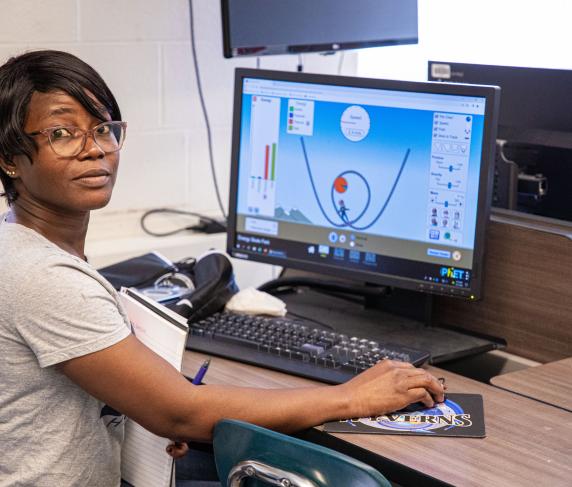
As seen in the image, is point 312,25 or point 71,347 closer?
point 71,347

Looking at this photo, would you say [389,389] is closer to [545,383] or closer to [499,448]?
[499,448]

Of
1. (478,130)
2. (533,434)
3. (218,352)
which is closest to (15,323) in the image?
(218,352)

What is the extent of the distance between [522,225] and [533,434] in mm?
545

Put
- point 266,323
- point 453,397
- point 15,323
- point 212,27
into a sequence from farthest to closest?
1. point 212,27
2. point 266,323
3. point 453,397
4. point 15,323

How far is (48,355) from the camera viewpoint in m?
1.40

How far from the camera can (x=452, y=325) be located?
208cm

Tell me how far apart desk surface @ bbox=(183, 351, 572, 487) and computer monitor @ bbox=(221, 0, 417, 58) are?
957 mm

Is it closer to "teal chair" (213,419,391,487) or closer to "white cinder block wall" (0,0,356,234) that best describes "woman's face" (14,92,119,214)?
"teal chair" (213,419,391,487)

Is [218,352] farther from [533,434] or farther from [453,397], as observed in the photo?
[533,434]

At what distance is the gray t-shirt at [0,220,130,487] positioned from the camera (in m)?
1.39

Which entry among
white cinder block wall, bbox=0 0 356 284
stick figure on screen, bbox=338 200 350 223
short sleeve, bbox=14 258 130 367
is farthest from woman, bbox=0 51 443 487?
white cinder block wall, bbox=0 0 356 284

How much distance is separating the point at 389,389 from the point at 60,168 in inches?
25.5

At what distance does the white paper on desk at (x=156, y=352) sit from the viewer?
5.28 feet

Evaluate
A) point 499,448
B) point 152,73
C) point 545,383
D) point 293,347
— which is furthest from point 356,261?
point 152,73
